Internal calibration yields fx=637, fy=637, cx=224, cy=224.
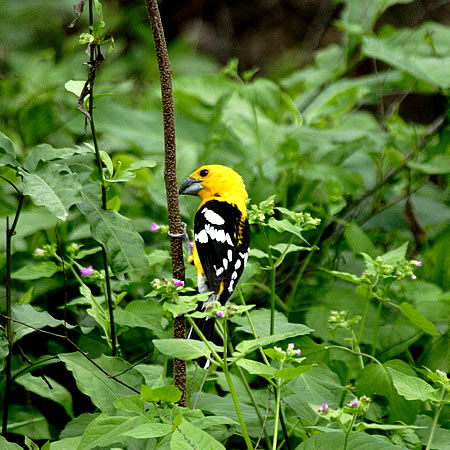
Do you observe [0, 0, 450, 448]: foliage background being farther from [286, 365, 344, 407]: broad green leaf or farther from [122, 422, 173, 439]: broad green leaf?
[122, 422, 173, 439]: broad green leaf

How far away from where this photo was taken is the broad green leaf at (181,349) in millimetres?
1158

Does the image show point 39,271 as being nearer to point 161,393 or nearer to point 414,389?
point 161,393

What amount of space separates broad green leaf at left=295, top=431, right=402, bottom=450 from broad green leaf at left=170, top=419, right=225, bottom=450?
9.7 inches

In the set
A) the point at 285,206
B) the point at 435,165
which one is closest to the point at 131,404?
the point at 285,206

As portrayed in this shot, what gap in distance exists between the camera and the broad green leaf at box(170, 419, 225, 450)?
1.15 meters

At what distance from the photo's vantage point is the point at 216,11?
6.63 metres

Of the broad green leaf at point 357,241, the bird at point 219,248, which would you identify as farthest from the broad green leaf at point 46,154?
the broad green leaf at point 357,241

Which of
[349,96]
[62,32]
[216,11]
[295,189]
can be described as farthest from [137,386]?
[216,11]

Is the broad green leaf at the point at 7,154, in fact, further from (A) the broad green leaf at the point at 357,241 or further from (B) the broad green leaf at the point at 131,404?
(A) the broad green leaf at the point at 357,241

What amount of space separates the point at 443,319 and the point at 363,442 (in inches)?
30.7

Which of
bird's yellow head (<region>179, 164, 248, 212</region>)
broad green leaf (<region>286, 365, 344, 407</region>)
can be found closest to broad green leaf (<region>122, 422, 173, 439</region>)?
broad green leaf (<region>286, 365, 344, 407</region>)

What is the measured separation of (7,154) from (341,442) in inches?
36.6

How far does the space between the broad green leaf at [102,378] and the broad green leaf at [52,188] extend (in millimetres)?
379

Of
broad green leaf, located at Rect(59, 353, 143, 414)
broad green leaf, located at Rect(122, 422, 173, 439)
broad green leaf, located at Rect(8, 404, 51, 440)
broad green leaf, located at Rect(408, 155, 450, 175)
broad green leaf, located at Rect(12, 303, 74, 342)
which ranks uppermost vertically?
broad green leaf, located at Rect(408, 155, 450, 175)
